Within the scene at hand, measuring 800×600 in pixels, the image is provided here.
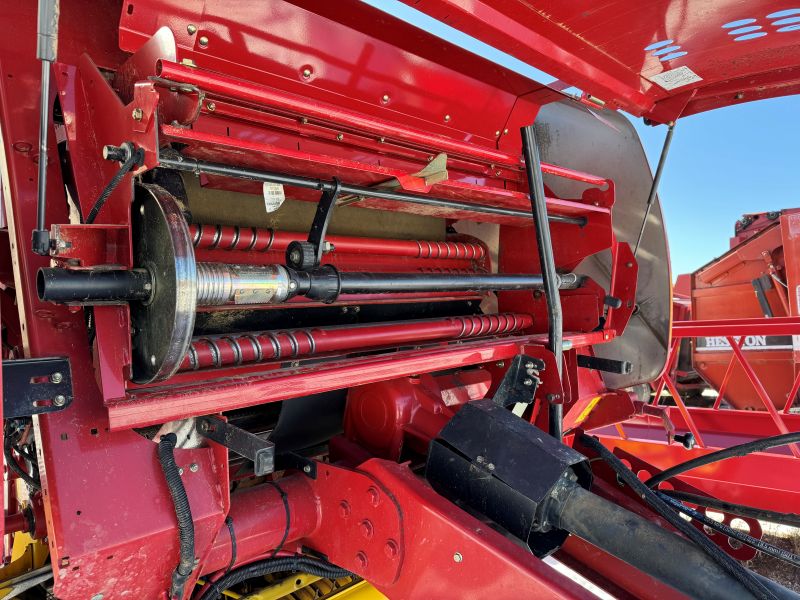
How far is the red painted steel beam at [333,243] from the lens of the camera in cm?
178

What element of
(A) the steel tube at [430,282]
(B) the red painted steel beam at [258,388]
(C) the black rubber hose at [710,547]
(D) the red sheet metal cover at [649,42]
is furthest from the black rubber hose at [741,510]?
(D) the red sheet metal cover at [649,42]

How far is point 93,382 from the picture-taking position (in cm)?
137

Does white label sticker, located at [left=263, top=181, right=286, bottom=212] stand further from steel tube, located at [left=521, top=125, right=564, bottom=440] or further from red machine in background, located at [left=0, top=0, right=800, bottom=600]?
steel tube, located at [left=521, top=125, right=564, bottom=440]

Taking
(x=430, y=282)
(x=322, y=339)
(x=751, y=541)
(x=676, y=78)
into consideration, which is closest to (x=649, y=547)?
(x=751, y=541)

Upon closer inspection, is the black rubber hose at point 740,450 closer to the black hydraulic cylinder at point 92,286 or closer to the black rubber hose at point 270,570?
the black rubber hose at point 270,570

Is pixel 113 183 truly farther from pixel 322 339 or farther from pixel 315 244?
pixel 322 339

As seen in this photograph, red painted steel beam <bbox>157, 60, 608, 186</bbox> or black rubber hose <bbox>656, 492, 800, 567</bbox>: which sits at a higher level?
red painted steel beam <bbox>157, 60, 608, 186</bbox>

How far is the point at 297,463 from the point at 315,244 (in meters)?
0.85

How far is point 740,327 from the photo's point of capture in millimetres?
3682

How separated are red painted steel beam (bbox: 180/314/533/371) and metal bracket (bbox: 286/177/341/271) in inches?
12.4

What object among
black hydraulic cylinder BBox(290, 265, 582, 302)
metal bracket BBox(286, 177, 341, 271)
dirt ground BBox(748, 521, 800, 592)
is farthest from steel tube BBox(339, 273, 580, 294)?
dirt ground BBox(748, 521, 800, 592)

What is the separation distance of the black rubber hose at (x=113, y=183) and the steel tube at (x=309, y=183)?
101 mm

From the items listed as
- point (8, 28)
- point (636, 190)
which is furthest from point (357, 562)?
point (636, 190)

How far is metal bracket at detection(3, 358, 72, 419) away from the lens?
118cm
